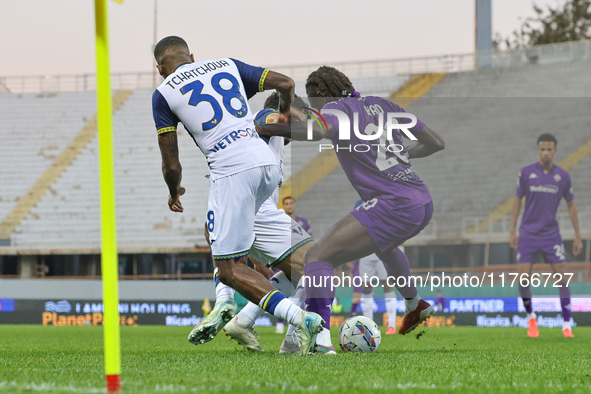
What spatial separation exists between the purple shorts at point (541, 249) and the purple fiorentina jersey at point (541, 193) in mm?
132

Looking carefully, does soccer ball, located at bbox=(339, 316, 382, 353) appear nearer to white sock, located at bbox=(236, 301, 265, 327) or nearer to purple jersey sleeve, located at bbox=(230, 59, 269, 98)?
white sock, located at bbox=(236, 301, 265, 327)

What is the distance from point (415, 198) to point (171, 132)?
6.89 feet

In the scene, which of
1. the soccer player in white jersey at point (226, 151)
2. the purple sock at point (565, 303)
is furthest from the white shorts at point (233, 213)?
the purple sock at point (565, 303)

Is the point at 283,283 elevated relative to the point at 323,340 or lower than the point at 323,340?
elevated

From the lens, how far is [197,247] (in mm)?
21969

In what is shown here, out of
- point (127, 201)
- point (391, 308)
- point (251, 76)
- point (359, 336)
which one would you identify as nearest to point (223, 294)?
point (359, 336)

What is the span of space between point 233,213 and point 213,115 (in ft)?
2.35

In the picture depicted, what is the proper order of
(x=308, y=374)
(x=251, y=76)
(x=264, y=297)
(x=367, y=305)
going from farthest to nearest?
1. (x=367, y=305)
2. (x=251, y=76)
3. (x=264, y=297)
4. (x=308, y=374)

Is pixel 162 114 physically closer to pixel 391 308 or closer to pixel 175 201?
pixel 175 201

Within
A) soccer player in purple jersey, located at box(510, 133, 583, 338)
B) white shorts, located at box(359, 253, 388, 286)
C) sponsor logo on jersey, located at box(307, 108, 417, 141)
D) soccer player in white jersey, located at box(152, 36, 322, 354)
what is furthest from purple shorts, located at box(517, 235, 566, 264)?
soccer player in white jersey, located at box(152, 36, 322, 354)

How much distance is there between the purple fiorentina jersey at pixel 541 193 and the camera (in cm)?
934

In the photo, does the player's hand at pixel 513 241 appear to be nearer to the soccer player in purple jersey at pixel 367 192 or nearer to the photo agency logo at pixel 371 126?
the soccer player in purple jersey at pixel 367 192

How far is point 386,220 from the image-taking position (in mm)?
5281

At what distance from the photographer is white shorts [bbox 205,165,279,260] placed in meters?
4.62
